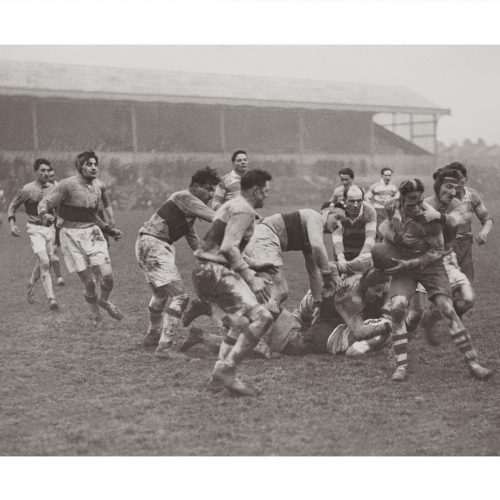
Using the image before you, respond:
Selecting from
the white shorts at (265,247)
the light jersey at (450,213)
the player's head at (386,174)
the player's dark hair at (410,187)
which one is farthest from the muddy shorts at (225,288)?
the player's head at (386,174)

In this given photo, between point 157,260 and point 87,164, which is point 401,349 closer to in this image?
point 157,260

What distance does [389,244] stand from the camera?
193 inches

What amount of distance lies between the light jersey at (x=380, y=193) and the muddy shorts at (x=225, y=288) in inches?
158

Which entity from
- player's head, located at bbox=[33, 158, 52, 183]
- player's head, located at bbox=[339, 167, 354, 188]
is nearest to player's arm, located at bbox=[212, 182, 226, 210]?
player's head, located at bbox=[339, 167, 354, 188]

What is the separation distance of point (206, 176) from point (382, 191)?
12.0 feet

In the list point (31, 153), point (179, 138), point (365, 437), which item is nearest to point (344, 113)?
point (179, 138)

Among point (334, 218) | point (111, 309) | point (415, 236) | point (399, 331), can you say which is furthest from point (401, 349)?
point (111, 309)

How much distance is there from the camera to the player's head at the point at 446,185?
5310mm

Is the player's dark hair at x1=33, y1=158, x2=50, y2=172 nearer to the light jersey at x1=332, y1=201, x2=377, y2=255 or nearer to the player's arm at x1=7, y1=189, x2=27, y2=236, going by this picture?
the player's arm at x1=7, y1=189, x2=27, y2=236

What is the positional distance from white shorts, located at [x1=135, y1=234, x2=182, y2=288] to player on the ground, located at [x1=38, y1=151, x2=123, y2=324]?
0.70 m

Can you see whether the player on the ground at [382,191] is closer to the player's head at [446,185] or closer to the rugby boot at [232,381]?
the player's head at [446,185]

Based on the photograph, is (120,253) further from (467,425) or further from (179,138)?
(467,425)

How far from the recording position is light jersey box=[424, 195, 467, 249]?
5020 millimetres

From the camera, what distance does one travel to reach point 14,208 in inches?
261
